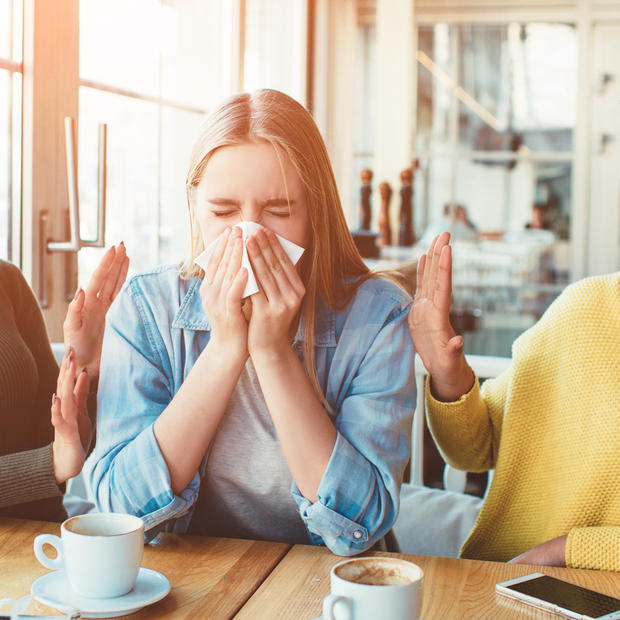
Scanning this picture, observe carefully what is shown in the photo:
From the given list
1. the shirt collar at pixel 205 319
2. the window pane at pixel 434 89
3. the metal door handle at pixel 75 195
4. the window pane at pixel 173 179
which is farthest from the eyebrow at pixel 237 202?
the window pane at pixel 434 89

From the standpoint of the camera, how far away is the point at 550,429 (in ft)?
3.53

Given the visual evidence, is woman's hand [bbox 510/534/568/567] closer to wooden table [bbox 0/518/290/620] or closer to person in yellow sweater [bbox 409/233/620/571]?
person in yellow sweater [bbox 409/233/620/571]

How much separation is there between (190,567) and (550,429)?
0.60 m

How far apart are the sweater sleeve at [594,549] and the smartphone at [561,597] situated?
0.14 m

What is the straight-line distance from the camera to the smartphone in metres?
0.66

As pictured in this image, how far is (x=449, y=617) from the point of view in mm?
668

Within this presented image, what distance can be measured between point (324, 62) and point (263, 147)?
115 inches

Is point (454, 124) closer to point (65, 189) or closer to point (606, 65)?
point (606, 65)

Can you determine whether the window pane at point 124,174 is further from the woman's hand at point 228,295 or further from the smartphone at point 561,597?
the smartphone at point 561,597

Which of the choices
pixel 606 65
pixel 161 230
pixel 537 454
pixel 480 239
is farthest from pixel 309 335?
pixel 606 65

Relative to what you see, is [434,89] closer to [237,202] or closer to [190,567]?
[237,202]

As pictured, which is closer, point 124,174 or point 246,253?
point 246,253

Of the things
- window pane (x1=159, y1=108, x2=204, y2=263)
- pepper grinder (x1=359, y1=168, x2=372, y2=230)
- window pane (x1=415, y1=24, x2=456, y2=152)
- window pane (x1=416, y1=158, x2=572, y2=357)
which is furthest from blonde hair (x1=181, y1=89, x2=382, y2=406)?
window pane (x1=415, y1=24, x2=456, y2=152)

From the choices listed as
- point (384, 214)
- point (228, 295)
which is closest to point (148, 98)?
point (228, 295)
